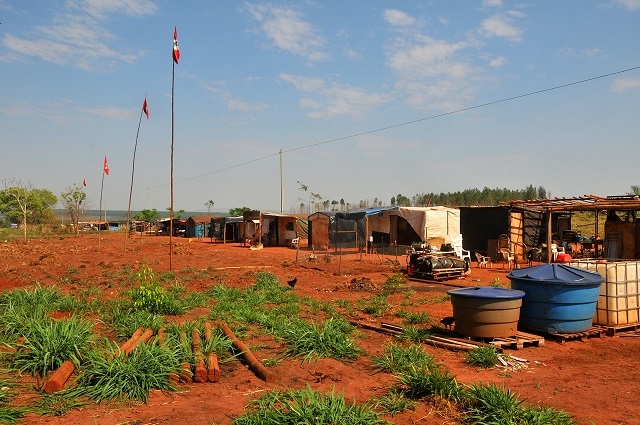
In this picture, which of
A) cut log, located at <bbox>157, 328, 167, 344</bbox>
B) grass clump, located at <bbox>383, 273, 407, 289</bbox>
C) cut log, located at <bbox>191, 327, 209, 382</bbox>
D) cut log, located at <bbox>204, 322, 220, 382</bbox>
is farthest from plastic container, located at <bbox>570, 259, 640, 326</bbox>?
cut log, located at <bbox>157, 328, 167, 344</bbox>

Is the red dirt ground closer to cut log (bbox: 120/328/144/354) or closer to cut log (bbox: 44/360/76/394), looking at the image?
cut log (bbox: 44/360/76/394)

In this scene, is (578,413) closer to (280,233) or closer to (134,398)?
(134,398)

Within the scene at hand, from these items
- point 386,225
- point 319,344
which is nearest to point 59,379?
point 319,344

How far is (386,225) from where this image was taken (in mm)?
29844

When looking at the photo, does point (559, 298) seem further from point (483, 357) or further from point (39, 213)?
point (39, 213)

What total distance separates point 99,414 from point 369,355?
3952 mm

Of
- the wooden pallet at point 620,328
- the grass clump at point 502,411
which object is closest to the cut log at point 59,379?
the grass clump at point 502,411

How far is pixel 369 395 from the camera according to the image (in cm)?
589

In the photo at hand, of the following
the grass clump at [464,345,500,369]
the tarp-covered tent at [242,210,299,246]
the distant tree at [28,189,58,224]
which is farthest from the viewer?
the distant tree at [28,189,58,224]

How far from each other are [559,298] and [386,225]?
21122mm

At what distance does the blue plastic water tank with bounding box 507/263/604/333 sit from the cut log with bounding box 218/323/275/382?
197 inches

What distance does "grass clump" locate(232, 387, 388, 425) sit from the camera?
15.2 ft

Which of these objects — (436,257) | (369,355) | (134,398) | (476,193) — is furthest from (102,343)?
(476,193)

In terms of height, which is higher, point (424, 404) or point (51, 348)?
point (51, 348)
